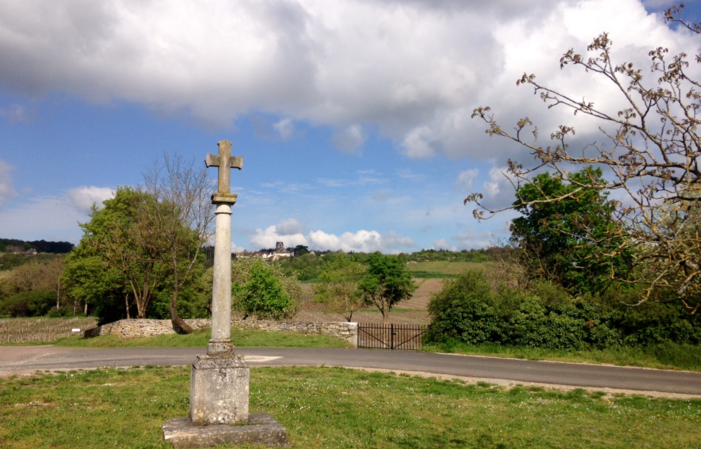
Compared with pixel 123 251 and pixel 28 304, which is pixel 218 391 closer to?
pixel 123 251

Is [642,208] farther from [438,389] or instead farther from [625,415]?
[438,389]

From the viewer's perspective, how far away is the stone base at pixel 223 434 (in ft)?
22.4

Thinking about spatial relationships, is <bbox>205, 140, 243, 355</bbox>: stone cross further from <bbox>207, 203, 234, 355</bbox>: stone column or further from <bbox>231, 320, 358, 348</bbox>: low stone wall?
<bbox>231, 320, 358, 348</bbox>: low stone wall

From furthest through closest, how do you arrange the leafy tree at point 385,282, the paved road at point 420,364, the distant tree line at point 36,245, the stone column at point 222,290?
1. the distant tree line at point 36,245
2. the leafy tree at point 385,282
3. the paved road at point 420,364
4. the stone column at point 222,290

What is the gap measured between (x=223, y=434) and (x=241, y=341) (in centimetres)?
1827

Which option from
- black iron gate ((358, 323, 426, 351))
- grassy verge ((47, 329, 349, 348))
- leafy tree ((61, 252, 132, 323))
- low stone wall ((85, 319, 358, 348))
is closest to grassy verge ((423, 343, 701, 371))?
black iron gate ((358, 323, 426, 351))

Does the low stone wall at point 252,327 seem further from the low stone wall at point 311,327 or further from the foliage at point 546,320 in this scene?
the foliage at point 546,320

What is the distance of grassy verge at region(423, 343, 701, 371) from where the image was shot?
1812 centimetres

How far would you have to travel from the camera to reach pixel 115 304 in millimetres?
38469

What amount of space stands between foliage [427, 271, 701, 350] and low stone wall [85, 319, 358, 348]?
15.2 ft

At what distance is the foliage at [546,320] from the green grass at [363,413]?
27.2 ft

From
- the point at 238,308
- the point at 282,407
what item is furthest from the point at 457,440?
the point at 238,308

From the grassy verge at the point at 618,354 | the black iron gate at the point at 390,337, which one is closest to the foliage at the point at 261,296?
the black iron gate at the point at 390,337

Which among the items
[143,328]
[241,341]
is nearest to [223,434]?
[241,341]
